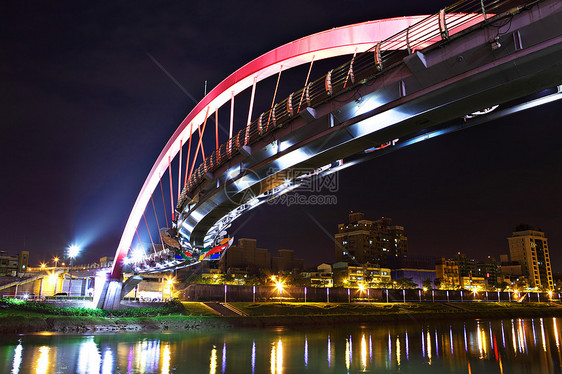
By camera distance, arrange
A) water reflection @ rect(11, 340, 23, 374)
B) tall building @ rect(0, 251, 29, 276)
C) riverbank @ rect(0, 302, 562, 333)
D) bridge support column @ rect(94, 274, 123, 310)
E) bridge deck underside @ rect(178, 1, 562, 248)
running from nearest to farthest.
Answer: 1. bridge deck underside @ rect(178, 1, 562, 248)
2. water reflection @ rect(11, 340, 23, 374)
3. riverbank @ rect(0, 302, 562, 333)
4. bridge support column @ rect(94, 274, 123, 310)
5. tall building @ rect(0, 251, 29, 276)

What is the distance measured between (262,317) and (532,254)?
167733 mm

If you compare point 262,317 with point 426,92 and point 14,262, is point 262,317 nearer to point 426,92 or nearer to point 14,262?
point 426,92

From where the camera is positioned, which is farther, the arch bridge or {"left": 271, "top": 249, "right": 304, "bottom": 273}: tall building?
{"left": 271, "top": 249, "right": 304, "bottom": 273}: tall building

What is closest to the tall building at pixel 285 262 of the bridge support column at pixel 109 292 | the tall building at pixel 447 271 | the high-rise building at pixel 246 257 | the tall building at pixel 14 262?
the high-rise building at pixel 246 257

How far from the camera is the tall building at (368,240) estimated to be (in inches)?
6102

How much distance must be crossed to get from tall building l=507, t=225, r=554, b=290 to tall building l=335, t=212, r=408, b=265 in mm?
49389

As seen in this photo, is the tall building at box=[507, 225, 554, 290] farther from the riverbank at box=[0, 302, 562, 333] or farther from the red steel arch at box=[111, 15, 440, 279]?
the red steel arch at box=[111, 15, 440, 279]

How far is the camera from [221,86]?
76.8 feet

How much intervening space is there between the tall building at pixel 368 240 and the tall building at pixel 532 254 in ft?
162

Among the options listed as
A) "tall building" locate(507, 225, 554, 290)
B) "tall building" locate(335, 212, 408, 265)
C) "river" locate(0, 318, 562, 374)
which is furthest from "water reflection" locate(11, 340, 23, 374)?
"tall building" locate(507, 225, 554, 290)

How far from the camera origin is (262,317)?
45125 millimetres

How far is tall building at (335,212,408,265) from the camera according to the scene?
15500 centimetres

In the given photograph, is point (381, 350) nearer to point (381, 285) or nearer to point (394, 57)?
point (394, 57)

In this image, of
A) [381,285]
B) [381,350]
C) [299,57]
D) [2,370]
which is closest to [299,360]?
[381,350]
